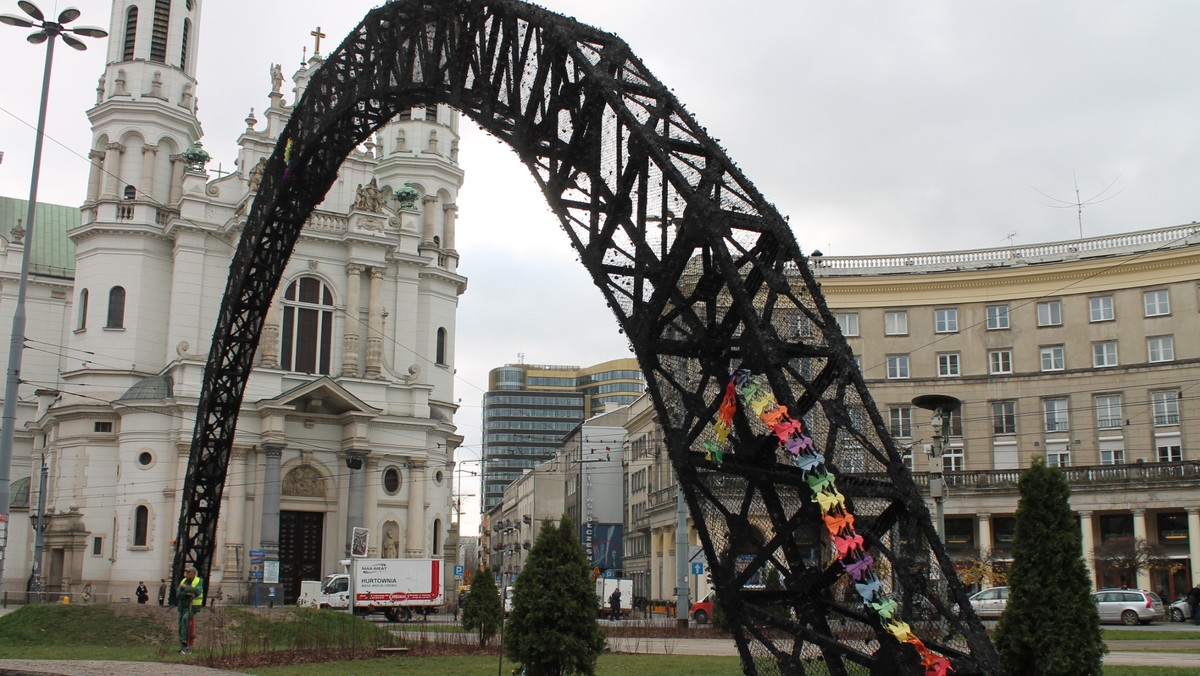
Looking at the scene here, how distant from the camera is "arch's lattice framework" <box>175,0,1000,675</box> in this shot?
964 cm

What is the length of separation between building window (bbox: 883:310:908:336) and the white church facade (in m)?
22.5

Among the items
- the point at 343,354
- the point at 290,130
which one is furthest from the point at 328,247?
the point at 290,130

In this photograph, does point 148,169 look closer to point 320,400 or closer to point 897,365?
point 320,400

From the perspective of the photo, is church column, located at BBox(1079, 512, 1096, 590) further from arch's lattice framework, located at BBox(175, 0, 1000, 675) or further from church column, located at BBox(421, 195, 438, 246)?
arch's lattice framework, located at BBox(175, 0, 1000, 675)

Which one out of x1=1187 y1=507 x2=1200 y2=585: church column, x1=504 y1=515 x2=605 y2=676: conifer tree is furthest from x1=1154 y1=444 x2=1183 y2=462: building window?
x1=504 y1=515 x2=605 y2=676: conifer tree

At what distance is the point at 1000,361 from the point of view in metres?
52.9

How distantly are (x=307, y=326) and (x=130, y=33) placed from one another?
56.7 feet

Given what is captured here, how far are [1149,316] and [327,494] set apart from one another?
37883mm

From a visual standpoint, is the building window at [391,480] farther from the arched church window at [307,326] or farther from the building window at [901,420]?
the building window at [901,420]

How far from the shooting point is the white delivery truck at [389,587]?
45.4m

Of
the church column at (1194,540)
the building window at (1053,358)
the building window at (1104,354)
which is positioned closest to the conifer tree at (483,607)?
the church column at (1194,540)

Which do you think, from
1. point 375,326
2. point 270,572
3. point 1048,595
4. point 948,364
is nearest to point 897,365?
point 948,364

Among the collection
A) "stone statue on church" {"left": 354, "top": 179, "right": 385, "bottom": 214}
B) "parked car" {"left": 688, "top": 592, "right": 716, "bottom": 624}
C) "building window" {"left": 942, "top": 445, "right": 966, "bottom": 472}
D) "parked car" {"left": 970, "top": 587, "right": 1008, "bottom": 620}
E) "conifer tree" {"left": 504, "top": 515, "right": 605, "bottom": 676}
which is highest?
"stone statue on church" {"left": 354, "top": 179, "right": 385, "bottom": 214}

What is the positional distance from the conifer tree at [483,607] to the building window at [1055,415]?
32.3 m
